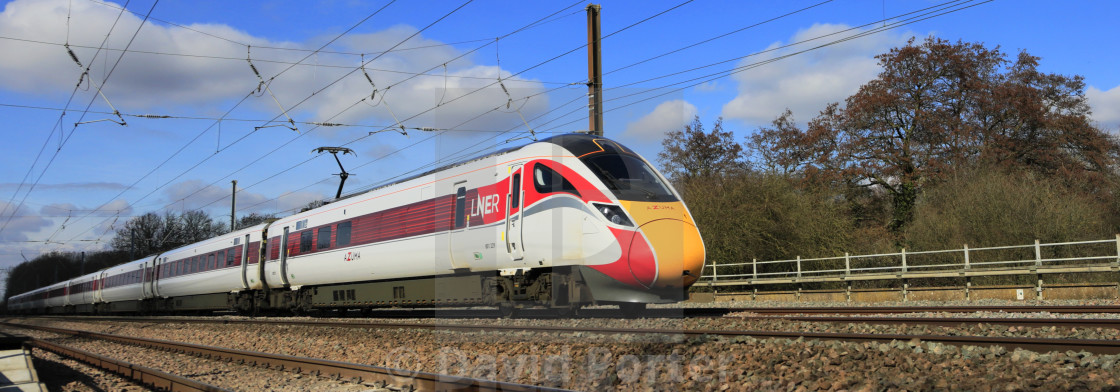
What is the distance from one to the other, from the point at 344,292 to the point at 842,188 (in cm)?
2163

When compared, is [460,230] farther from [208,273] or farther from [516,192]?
[208,273]

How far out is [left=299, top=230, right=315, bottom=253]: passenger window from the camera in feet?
63.1

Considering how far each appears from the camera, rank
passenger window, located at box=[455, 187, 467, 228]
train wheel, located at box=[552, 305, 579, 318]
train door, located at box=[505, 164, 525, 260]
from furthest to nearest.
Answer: passenger window, located at box=[455, 187, 467, 228]
train wheel, located at box=[552, 305, 579, 318]
train door, located at box=[505, 164, 525, 260]

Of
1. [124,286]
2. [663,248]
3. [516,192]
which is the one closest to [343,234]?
[516,192]

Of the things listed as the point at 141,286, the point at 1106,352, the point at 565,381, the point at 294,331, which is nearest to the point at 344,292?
the point at 294,331

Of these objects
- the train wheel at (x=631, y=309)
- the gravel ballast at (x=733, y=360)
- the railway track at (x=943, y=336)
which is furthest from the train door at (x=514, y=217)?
the train wheel at (x=631, y=309)

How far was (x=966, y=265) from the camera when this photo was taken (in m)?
18.5

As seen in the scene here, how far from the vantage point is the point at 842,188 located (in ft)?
105

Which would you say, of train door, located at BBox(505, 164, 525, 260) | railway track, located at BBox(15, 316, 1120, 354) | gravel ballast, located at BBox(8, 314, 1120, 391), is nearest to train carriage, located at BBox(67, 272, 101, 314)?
gravel ballast, located at BBox(8, 314, 1120, 391)

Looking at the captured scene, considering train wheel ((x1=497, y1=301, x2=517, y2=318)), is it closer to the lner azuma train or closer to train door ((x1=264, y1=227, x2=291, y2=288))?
the lner azuma train

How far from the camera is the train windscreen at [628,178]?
11.7 m

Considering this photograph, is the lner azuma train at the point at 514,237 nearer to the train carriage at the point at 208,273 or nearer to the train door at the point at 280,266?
the train door at the point at 280,266

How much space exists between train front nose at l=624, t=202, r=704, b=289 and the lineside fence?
330 inches

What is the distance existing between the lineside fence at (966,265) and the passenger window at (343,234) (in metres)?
11.6
